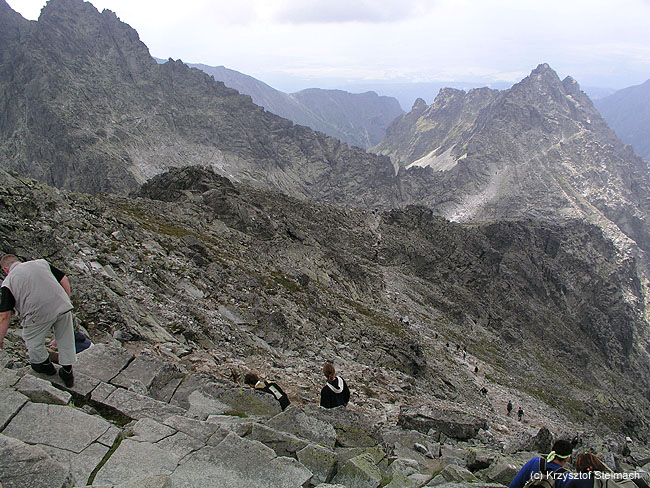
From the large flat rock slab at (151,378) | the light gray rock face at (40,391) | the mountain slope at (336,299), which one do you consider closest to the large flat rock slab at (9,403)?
the light gray rock face at (40,391)

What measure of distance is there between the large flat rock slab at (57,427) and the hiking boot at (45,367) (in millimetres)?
1131

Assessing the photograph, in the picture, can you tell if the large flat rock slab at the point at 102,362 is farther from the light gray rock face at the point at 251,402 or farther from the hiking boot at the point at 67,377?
the light gray rock face at the point at 251,402

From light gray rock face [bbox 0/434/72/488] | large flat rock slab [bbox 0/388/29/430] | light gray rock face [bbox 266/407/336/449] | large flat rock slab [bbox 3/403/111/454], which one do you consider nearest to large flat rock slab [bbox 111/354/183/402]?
large flat rock slab [bbox 3/403/111/454]

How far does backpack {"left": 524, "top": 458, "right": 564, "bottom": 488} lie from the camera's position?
7.18 metres

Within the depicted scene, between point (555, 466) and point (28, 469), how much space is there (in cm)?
805

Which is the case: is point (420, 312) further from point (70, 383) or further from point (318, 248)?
point (70, 383)

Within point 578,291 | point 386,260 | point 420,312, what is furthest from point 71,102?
point 578,291

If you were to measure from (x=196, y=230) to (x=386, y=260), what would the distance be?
3560 cm

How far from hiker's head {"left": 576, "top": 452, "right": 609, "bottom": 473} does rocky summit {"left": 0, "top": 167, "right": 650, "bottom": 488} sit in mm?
A: 1764

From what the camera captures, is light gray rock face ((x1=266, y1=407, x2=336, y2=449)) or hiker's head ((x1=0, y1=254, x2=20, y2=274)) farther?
light gray rock face ((x1=266, y1=407, x2=336, y2=449))

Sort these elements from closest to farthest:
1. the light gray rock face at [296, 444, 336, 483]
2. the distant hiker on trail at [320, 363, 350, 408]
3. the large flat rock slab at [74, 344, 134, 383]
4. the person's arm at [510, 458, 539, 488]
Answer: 1. the light gray rock face at [296, 444, 336, 483]
2. the person's arm at [510, 458, 539, 488]
3. the large flat rock slab at [74, 344, 134, 383]
4. the distant hiker on trail at [320, 363, 350, 408]

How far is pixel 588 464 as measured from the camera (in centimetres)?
721

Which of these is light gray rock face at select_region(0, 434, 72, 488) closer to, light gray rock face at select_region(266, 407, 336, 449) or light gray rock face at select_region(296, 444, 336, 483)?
light gray rock face at select_region(296, 444, 336, 483)

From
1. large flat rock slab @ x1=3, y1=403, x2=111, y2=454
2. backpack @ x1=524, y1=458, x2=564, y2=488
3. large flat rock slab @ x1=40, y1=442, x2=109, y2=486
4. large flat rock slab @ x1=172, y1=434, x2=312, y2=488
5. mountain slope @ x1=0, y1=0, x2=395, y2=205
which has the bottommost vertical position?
backpack @ x1=524, y1=458, x2=564, y2=488
